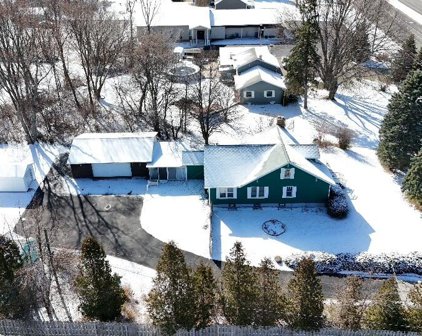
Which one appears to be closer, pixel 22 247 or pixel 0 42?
pixel 22 247

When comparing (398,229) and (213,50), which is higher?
(213,50)

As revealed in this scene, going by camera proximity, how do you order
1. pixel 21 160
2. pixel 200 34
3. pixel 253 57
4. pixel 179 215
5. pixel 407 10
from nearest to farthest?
1. pixel 179 215
2. pixel 21 160
3. pixel 253 57
4. pixel 200 34
5. pixel 407 10

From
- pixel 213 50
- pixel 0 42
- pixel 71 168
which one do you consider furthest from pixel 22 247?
pixel 213 50

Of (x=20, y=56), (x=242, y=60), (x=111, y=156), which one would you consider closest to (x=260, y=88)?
(x=242, y=60)

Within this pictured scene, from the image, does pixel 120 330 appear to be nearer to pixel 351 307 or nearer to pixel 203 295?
pixel 203 295

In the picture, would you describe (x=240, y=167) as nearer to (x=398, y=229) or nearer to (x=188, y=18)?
(x=398, y=229)

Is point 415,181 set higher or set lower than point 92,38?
lower

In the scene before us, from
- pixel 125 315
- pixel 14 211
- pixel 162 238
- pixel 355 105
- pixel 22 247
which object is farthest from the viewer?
pixel 355 105
